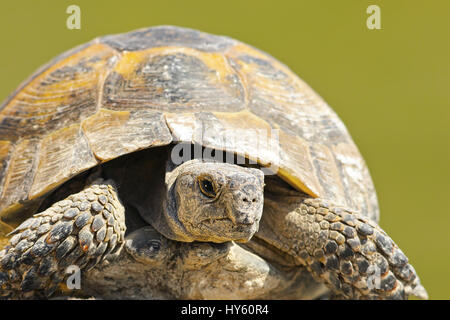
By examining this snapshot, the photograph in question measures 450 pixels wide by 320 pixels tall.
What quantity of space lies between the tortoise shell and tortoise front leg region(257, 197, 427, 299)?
10.2 inches

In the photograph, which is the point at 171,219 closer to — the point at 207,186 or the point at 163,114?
the point at 207,186

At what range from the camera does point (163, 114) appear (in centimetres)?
392

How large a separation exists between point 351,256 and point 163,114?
1321 mm

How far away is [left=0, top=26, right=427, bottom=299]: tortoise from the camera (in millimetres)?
3396

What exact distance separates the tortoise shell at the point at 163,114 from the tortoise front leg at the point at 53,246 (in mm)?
303

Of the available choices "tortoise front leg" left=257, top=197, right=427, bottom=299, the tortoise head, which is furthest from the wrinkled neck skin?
"tortoise front leg" left=257, top=197, right=427, bottom=299

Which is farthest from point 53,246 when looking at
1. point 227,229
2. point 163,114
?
point 163,114

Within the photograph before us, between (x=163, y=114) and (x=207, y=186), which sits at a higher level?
(x=163, y=114)

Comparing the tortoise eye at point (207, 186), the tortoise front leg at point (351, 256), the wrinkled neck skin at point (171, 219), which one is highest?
the tortoise eye at point (207, 186)

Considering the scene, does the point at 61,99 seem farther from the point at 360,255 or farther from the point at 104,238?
the point at 360,255

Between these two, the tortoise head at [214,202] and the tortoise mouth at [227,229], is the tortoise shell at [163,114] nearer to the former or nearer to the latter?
the tortoise head at [214,202]

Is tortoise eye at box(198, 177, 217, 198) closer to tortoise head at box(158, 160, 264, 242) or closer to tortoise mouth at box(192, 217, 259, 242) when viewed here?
tortoise head at box(158, 160, 264, 242)

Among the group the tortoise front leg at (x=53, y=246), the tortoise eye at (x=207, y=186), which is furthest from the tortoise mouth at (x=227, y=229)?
the tortoise front leg at (x=53, y=246)

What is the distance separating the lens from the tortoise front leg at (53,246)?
3361 mm
